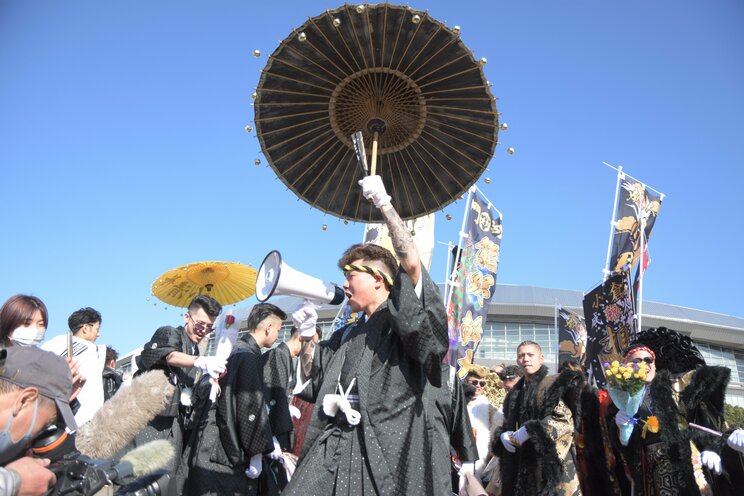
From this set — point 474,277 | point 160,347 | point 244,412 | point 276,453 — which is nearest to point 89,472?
point 160,347

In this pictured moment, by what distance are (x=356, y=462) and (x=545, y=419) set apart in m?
3.71

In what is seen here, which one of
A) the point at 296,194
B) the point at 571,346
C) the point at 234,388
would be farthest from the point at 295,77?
the point at 571,346

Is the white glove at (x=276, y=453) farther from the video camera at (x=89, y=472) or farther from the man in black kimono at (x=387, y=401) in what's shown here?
the video camera at (x=89, y=472)

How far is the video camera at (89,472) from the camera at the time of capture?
223cm

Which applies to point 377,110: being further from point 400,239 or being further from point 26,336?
point 26,336

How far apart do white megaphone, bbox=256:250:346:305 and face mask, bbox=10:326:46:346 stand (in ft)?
→ 4.94

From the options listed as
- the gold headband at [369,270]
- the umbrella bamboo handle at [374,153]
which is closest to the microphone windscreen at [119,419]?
the gold headband at [369,270]

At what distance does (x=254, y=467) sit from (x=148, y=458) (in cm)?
260

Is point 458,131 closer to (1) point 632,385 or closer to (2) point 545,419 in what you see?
(1) point 632,385

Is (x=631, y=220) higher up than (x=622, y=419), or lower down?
higher up

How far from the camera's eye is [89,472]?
2287mm

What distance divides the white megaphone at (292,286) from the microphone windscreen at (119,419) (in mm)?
971

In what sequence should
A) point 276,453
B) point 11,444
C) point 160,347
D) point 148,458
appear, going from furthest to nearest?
1. point 276,453
2. point 160,347
3. point 148,458
4. point 11,444

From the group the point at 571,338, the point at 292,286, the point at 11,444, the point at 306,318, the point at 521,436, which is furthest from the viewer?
the point at 571,338
